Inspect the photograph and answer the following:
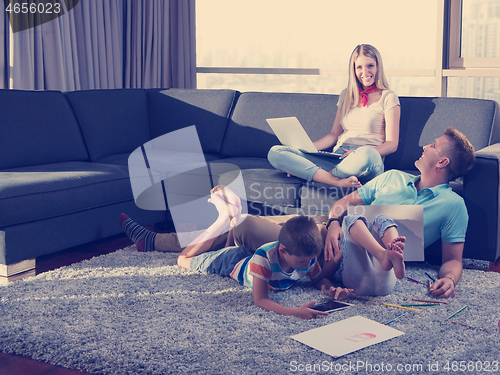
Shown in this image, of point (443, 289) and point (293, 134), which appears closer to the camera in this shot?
point (443, 289)

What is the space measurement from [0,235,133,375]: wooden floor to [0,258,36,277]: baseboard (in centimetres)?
2

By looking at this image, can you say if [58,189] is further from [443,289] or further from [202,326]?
[443,289]

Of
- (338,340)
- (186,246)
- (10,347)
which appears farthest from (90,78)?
(338,340)

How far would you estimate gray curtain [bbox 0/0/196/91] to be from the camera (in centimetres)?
352

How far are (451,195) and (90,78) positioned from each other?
Answer: 9.61 ft

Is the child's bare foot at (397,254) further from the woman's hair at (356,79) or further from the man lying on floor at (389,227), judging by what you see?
the woman's hair at (356,79)

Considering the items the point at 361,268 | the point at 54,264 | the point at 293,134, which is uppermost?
the point at 293,134

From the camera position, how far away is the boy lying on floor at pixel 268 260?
1632mm

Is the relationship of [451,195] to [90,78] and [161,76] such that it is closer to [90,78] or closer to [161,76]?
[90,78]

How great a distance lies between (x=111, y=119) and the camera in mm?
3125

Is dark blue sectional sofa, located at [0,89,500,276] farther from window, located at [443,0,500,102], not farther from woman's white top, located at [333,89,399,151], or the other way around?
window, located at [443,0,500,102]

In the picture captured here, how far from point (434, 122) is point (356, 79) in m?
0.46

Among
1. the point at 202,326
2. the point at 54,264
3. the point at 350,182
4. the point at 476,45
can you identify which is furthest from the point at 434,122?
the point at 54,264

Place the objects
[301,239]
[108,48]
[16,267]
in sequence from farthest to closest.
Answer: [108,48] → [16,267] → [301,239]
